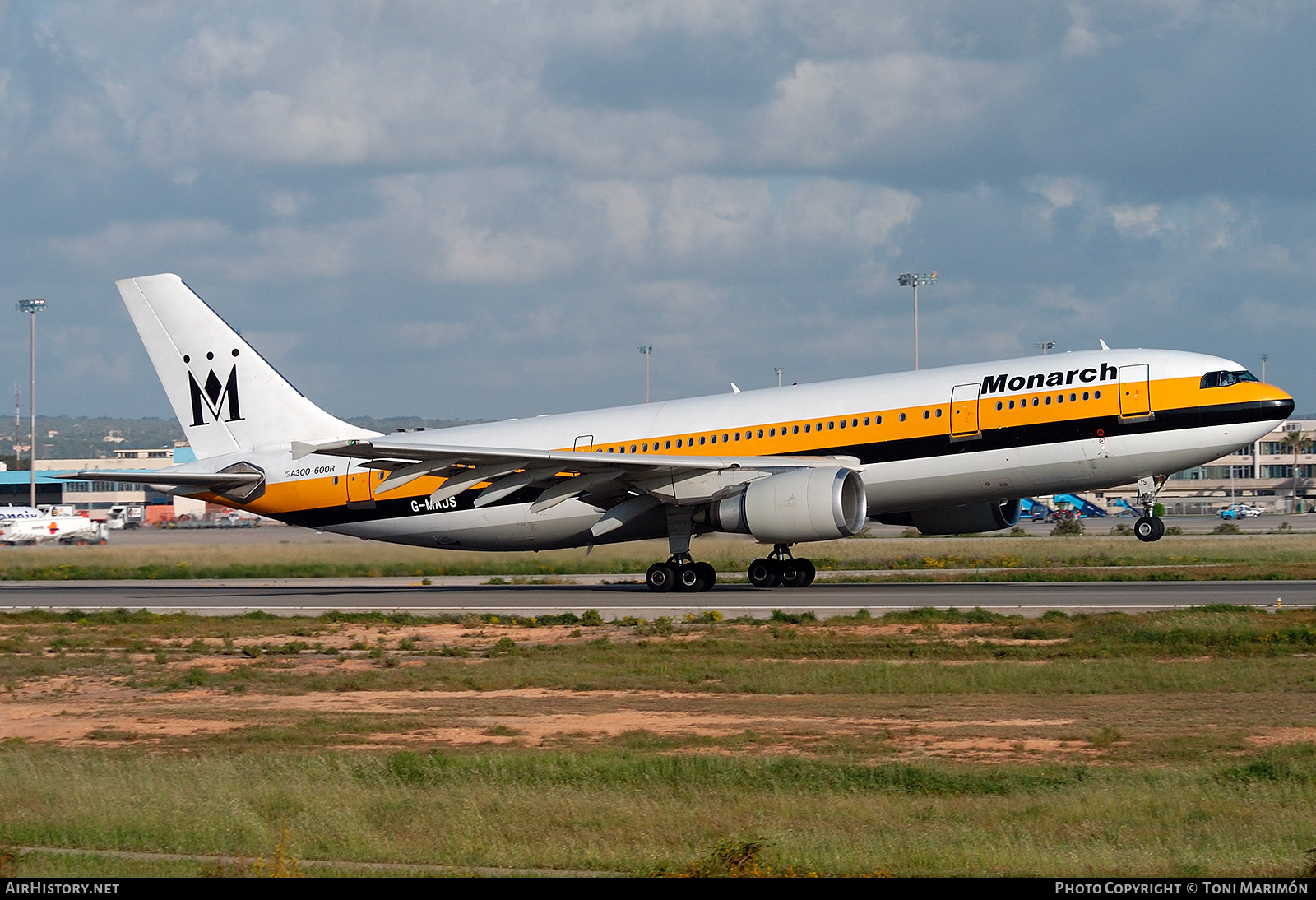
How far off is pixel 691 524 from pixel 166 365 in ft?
49.8

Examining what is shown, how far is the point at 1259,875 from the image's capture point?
7.60m

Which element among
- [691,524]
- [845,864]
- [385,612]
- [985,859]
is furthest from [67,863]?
[691,524]

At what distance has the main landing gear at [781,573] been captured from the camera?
3147 cm

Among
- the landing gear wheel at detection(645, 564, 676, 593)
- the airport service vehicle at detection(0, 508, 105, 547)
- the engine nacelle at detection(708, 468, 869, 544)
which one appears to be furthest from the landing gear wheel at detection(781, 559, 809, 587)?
the airport service vehicle at detection(0, 508, 105, 547)

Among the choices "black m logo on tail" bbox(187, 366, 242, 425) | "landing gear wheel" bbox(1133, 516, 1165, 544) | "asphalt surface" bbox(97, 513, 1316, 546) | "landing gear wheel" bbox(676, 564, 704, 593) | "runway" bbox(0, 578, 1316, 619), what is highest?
"black m logo on tail" bbox(187, 366, 242, 425)

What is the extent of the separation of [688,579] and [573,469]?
4166 millimetres

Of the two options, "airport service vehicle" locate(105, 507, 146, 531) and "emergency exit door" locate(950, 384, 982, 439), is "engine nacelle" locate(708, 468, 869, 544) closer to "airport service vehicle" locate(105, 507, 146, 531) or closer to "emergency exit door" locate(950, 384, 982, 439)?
"emergency exit door" locate(950, 384, 982, 439)

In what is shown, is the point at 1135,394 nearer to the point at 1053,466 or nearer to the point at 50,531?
the point at 1053,466

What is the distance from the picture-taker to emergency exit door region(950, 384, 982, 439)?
Result: 91.6ft

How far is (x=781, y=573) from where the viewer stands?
3153 cm

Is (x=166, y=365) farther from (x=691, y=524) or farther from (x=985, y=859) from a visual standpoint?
(x=985, y=859)

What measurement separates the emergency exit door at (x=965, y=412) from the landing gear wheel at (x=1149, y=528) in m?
4.23

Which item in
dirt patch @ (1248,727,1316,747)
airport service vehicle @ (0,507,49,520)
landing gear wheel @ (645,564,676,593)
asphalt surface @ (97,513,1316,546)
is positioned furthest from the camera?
airport service vehicle @ (0,507,49,520)

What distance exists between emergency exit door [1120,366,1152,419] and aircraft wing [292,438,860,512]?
227 inches
